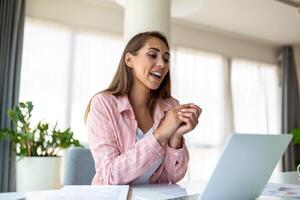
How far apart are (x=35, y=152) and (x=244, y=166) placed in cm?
227

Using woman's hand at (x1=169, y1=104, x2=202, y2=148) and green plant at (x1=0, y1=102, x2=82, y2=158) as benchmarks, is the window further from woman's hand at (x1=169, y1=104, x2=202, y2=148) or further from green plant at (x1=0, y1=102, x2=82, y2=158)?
woman's hand at (x1=169, y1=104, x2=202, y2=148)

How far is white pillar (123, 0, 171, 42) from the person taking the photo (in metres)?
2.53

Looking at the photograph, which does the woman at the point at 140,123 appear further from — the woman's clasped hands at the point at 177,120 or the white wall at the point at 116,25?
the white wall at the point at 116,25

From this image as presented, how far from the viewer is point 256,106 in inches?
194

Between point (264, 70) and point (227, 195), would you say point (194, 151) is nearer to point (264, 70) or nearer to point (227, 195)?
point (264, 70)

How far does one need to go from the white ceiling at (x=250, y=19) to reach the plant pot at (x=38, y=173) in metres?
2.00

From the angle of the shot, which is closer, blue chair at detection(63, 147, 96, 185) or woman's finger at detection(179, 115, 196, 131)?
woman's finger at detection(179, 115, 196, 131)

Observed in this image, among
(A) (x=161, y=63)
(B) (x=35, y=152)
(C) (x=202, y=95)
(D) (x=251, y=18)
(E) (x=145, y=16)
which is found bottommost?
(B) (x=35, y=152)

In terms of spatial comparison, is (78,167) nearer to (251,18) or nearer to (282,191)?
(282,191)

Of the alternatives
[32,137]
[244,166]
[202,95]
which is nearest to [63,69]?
[32,137]

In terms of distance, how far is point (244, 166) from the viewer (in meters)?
0.64

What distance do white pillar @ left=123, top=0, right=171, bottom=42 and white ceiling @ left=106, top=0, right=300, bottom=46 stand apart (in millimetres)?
802

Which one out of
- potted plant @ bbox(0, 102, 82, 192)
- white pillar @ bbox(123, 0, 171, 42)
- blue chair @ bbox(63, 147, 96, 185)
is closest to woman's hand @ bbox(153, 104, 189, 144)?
blue chair @ bbox(63, 147, 96, 185)

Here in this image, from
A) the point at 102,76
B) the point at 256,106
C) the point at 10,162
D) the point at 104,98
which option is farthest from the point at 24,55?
the point at 256,106
